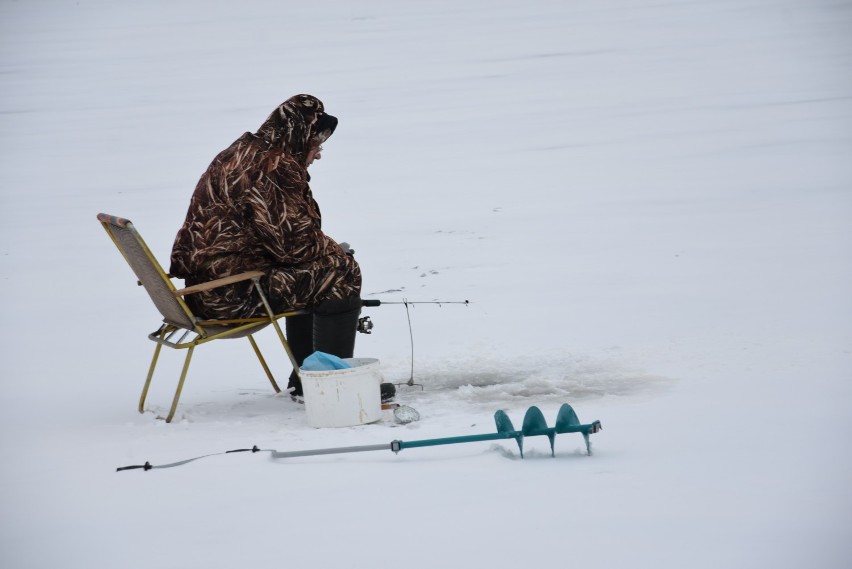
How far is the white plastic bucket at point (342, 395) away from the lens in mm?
4395

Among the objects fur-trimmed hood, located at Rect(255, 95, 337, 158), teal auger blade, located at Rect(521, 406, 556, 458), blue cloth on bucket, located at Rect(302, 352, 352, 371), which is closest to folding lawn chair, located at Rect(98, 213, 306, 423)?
blue cloth on bucket, located at Rect(302, 352, 352, 371)

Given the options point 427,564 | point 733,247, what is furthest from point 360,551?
point 733,247

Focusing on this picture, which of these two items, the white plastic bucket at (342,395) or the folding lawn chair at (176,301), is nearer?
the white plastic bucket at (342,395)

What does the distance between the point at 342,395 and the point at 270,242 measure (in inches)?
28.2

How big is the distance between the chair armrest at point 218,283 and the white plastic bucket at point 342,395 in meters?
0.45

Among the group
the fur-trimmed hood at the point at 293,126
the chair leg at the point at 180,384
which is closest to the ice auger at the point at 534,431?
the chair leg at the point at 180,384

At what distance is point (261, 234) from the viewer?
4.73 metres

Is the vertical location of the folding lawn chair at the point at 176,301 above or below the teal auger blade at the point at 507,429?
above

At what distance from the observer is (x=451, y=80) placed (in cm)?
1359

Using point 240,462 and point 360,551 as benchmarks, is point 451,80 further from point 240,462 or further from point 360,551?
point 360,551

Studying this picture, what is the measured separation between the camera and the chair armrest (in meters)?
4.50

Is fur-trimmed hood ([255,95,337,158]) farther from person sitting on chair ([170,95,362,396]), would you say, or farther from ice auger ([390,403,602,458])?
ice auger ([390,403,602,458])

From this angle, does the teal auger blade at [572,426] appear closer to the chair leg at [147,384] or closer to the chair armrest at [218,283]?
the chair armrest at [218,283]

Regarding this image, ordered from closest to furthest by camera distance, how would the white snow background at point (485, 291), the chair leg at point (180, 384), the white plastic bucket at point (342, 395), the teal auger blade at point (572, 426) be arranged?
1. the white snow background at point (485, 291)
2. the teal auger blade at point (572, 426)
3. the white plastic bucket at point (342, 395)
4. the chair leg at point (180, 384)
